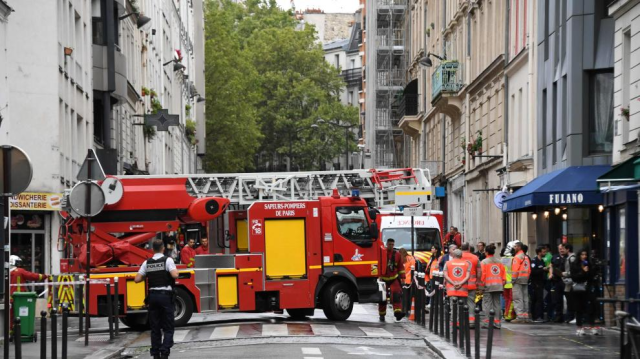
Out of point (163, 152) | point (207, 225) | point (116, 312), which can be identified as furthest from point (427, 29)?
point (116, 312)

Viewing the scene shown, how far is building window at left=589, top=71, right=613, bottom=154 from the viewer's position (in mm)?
30266

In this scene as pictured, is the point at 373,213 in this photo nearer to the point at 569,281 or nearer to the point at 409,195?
the point at 409,195

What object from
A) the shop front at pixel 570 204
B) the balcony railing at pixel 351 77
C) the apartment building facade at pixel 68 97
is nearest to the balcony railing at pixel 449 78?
the apartment building facade at pixel 68 97

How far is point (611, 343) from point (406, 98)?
48.7 m

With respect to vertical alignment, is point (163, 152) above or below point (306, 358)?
above

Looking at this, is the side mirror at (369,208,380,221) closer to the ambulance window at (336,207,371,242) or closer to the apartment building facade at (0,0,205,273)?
the ambulance window at (336,207,371,242)

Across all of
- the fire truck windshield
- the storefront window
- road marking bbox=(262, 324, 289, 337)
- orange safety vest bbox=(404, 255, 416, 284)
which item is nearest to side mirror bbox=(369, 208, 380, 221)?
road marking bbox=(262, 324, 289, 337)

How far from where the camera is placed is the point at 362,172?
29.9 m

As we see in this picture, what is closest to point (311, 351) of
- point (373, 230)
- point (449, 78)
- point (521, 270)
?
point (373, 230)

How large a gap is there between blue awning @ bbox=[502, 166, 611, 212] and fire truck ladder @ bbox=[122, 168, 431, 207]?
2837mm

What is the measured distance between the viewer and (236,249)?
A: 1100 inches

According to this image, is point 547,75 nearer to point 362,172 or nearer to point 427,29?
point 362,172

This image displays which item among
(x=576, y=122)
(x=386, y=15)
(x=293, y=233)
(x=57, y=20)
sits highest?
(x=386, y=15)

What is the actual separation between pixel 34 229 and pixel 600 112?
14762mm
